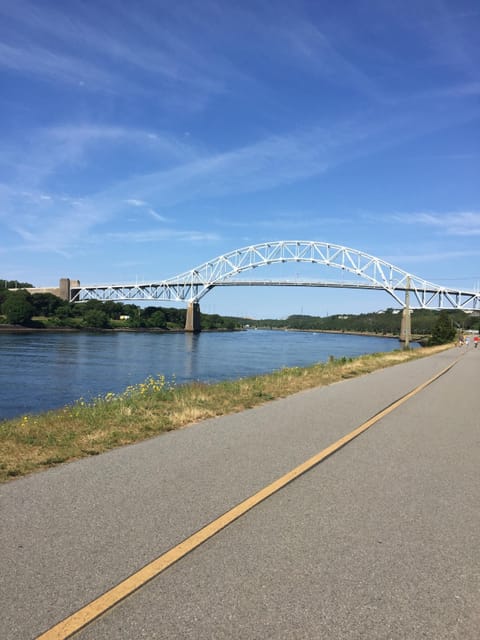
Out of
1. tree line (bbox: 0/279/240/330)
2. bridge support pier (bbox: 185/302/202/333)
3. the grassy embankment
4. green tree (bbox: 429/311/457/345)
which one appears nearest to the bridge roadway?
the grassy embankment

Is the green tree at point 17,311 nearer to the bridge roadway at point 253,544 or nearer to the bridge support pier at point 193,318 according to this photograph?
the bridge support pier at point 193,318

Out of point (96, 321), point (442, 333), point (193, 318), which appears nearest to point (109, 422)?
point (442, 333)

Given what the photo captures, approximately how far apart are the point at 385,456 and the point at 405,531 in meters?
2.64

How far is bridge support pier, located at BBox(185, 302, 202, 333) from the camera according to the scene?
440 feet

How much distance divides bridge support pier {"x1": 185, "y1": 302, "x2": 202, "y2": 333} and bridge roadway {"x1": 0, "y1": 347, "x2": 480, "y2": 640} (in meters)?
127

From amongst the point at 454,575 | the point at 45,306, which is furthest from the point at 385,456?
the point at 45,306

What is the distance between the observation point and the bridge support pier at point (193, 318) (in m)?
134

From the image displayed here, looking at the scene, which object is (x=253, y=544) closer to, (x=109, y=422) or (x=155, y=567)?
(x=155, y=567)

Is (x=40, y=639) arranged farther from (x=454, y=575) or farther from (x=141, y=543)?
(x=454, y=575)

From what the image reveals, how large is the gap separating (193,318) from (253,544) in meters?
132

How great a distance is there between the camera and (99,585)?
3117 millimetres

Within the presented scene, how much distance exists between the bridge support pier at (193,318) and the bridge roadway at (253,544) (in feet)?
417

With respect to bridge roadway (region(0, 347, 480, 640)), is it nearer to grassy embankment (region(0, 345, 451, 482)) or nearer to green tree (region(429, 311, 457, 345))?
grassy embankment (region(0, 345, 451, 482))

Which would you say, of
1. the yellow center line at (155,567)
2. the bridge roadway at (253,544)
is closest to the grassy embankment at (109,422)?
the bridge roadway at (253,544)
